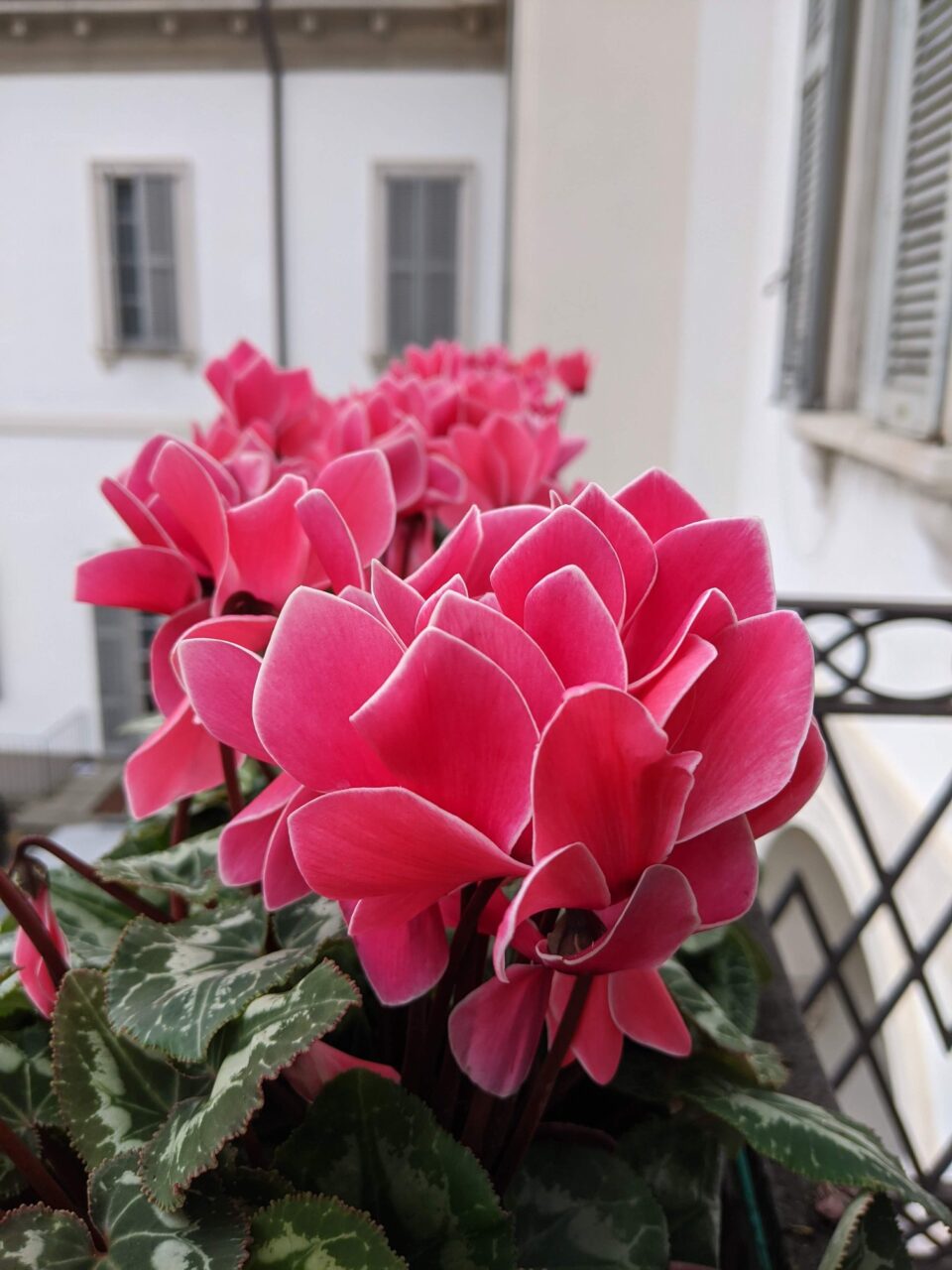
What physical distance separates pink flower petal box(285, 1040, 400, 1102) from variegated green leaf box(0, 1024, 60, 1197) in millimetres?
71

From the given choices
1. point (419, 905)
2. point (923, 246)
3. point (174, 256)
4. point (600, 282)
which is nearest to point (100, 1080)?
point (419, 905)

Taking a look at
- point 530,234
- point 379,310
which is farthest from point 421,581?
point 379,310

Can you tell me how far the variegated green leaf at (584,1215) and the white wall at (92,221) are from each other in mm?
7318

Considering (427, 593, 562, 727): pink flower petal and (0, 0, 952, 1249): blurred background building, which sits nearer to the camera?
(427, 593, 562, 727): pink flower petal

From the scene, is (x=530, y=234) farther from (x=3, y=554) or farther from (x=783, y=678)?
(x=3, y=554)

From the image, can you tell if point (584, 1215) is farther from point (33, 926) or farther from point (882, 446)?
point (882, 446)

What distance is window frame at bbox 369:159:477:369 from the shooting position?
22.6 ft

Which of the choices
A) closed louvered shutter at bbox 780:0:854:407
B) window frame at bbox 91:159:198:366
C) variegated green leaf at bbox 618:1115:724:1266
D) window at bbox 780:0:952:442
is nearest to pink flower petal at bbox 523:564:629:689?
variegated green leaf at bbox 618:1115:724:1266

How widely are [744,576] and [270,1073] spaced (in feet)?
0.46

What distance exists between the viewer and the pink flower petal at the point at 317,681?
0.19m

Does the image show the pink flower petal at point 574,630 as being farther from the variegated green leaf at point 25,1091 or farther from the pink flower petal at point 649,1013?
the variegated green leaf at point 25,1091

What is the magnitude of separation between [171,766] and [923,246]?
162 cm

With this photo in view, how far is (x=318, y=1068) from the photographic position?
0.28 m

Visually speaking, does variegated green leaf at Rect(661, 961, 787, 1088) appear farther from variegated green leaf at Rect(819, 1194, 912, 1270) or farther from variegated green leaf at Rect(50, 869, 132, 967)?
variegated green leaf at Rect(50, 869, 132, 967)
